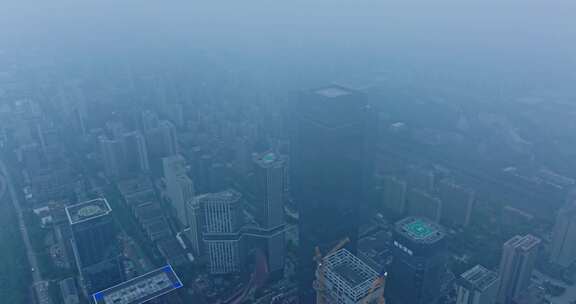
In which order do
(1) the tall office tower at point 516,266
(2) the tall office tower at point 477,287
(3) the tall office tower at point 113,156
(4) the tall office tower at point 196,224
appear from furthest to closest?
1. (3) the tall office tower at point 113,156
2. (4) the tall office tower at point 196,224
3. (1) the tall office tower at point 516,266
4. (2) the tall office tower at point 477,287

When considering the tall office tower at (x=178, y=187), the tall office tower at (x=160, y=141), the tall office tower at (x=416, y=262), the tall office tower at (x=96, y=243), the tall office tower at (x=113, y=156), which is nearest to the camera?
the tall office tower at (x=416, y=262)

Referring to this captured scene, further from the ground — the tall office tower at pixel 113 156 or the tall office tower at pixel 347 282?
the tall office tower at pixel 347 282

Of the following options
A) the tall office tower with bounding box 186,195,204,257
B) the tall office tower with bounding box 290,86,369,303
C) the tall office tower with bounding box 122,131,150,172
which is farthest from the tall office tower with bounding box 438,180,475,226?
the tall office tower with bounding box 122,131,150,172

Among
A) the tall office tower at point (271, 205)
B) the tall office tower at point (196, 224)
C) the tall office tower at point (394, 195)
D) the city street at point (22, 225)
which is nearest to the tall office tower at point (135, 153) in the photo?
the city street at point (22, 225)

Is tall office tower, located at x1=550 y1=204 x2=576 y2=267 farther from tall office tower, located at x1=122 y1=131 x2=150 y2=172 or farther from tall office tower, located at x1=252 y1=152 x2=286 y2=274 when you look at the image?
tall office tower, located at x1=122 y1=131 x2=150 y2=172

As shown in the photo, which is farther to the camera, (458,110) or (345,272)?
(458,110)

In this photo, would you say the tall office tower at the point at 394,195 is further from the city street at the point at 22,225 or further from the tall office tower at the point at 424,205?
the city street at the point at 22,225

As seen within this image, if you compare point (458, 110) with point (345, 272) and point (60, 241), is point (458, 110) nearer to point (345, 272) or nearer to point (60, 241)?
point (345, 272)

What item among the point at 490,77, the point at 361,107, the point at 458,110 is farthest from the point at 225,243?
the point at 490,77

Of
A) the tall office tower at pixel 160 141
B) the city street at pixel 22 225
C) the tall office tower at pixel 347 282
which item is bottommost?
the city street at pixel 22 225
